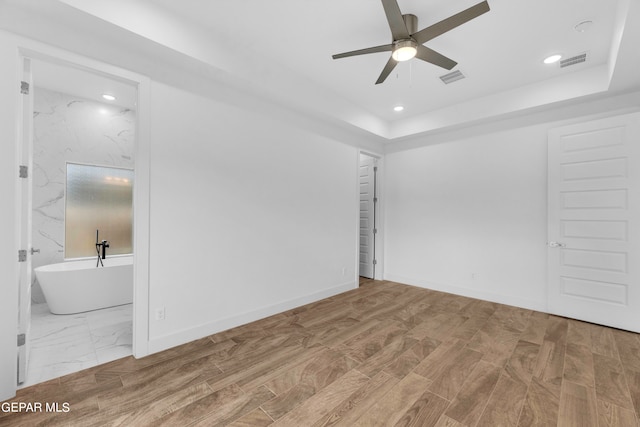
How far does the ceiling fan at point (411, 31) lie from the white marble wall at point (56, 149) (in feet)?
13.8

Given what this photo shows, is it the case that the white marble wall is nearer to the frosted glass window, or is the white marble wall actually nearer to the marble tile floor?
the frosted glass window

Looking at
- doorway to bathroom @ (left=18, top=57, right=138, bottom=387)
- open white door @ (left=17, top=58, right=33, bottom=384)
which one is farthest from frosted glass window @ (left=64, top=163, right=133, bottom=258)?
open white door @ (left=17, top=58, right=33, bottom=384)

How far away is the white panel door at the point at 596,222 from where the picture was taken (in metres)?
3.17

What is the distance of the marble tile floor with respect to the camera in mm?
2316

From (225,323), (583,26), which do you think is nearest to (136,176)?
(225,323)

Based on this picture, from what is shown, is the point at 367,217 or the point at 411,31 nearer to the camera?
the point at 411,31

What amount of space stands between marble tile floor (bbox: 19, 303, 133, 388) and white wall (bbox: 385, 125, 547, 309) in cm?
440

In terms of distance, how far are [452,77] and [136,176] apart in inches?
151

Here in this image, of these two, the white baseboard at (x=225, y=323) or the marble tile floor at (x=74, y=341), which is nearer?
the marble tile floor at (x=74, y=341)

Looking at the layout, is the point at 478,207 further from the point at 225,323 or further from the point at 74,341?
the point at 74,341

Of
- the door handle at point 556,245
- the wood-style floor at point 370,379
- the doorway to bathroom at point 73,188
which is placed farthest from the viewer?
the door handle at point 556,245

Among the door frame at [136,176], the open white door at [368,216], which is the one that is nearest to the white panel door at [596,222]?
the open white door at [368,216]

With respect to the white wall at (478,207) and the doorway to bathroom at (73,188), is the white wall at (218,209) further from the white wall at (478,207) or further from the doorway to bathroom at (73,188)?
the white wall at (478,207)

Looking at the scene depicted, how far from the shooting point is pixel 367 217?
19.1 ft
